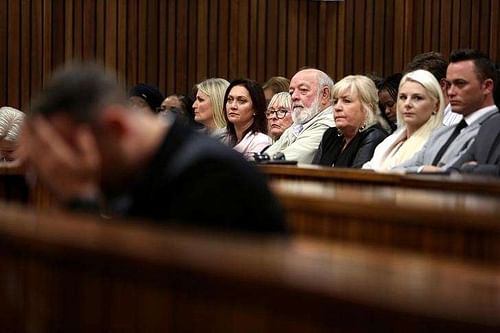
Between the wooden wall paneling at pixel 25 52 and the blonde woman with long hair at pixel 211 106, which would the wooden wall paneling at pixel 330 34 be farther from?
the wooden wall paneling at pixel 25 52

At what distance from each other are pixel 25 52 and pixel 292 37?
Answer: 2410 millimetres

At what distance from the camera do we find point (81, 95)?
1.86m

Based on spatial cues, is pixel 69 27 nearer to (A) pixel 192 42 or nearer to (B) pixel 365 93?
(A) pixel 192 42

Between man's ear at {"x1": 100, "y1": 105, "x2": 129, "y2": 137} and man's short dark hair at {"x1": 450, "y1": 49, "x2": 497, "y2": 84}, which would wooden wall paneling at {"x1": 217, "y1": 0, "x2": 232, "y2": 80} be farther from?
man's ear at {"x1": 100, "y1": 105, "x2": 129, "y2": 137}

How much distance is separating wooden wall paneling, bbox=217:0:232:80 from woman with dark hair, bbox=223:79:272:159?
8.32ft

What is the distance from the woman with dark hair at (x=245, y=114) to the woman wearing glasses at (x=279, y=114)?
8cm

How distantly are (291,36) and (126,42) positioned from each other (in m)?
1.52

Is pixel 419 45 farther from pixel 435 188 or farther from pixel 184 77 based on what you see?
pixel 435 188

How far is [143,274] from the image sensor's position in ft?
4.82

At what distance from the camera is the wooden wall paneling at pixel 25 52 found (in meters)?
8.59

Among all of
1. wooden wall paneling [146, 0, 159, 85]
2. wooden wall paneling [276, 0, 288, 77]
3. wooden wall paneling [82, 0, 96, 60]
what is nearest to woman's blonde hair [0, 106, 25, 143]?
wooden wall paneling [82, 0, 96, 60]

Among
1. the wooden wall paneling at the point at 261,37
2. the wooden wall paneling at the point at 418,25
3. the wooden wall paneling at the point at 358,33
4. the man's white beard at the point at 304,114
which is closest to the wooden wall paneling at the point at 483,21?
the wooden wall paneling at the point at 418,25

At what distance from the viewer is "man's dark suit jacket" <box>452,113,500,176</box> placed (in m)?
4.38

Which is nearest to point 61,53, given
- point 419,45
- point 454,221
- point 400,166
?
point 419,45
